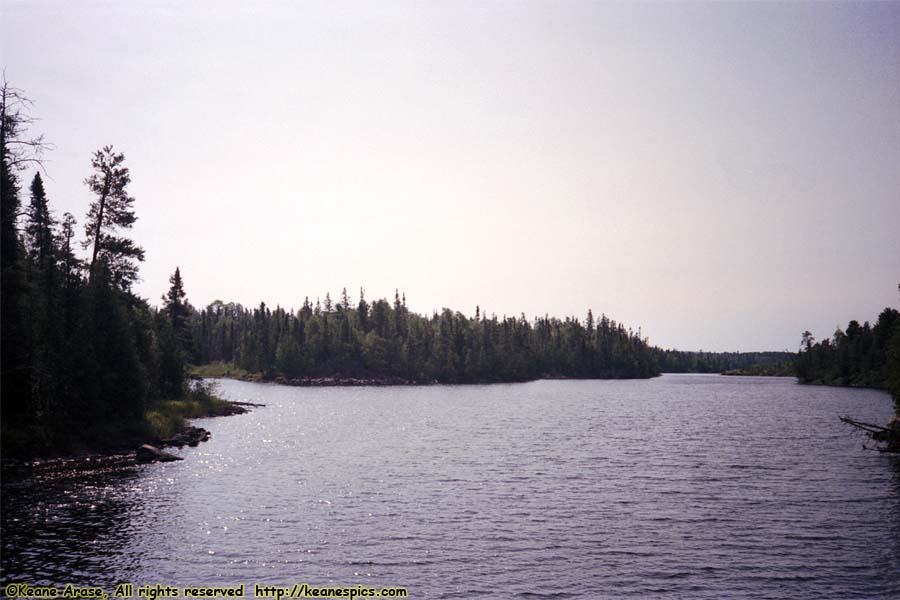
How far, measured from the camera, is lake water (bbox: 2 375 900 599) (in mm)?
25031

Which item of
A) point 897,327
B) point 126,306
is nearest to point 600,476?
point 897,327

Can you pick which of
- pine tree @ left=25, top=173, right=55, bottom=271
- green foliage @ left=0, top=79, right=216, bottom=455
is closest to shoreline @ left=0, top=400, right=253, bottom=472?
green foliage @ left=0, top=79, right=216, bottom=455

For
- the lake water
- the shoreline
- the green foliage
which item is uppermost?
the green foliage

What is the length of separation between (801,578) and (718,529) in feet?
23.4

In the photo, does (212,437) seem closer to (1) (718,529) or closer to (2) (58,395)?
(2) (58,395)

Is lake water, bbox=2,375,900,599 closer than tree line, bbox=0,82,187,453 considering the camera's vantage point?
Yes

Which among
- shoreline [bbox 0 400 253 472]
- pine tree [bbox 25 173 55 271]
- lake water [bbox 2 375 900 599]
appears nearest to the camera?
lake water [bbox 2 375 900 599]

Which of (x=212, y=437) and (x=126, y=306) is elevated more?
(x=126, y=306)

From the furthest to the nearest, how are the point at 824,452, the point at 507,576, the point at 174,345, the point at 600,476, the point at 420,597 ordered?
the point at 174,345
the point at 824,452
the point at 600,476
the point at 507,576
the point at 420,597

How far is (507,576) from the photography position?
82.5ft

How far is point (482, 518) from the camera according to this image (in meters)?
34.2

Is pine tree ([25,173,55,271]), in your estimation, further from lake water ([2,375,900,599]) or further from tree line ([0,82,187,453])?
lake water ([2,375,900,599])

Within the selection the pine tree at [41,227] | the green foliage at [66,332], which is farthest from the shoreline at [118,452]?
the pine tree at [41,227]

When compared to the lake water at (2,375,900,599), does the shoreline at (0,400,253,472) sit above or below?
above
